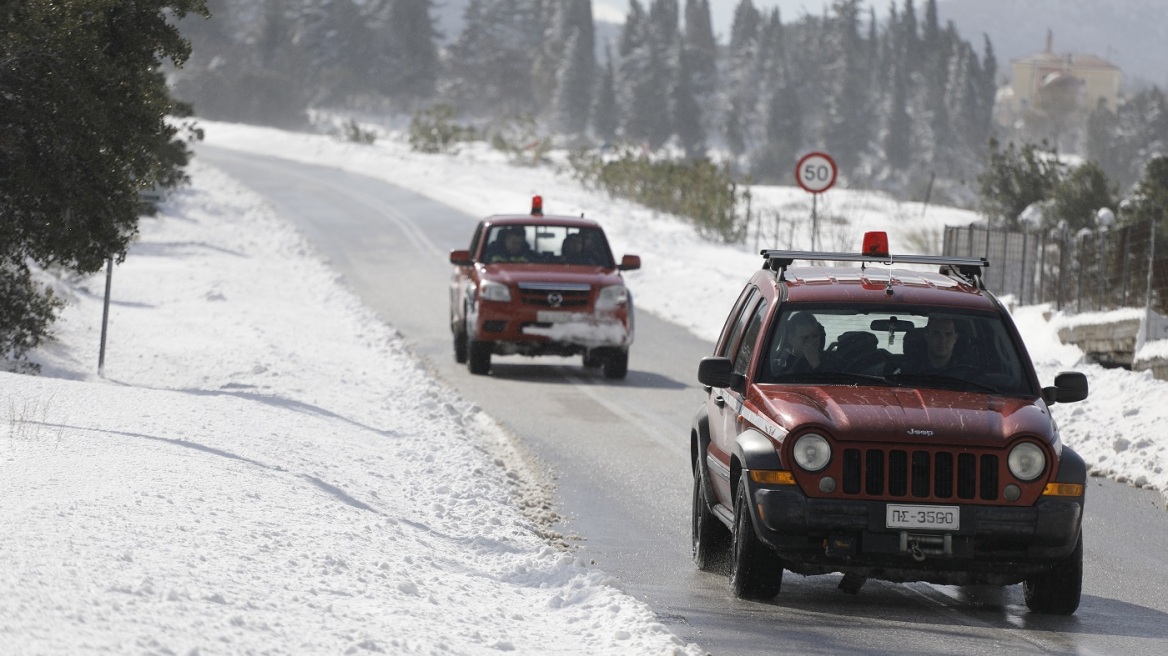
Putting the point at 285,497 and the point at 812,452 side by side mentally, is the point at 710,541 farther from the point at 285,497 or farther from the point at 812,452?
the point at 285,497

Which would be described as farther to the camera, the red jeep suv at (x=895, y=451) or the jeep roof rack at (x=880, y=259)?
the jeep roof rack at (x=880, y=259)

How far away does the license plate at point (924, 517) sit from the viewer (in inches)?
293

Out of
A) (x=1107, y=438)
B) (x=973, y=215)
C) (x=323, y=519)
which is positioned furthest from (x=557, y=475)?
(x=973, y=215)

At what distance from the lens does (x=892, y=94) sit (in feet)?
493

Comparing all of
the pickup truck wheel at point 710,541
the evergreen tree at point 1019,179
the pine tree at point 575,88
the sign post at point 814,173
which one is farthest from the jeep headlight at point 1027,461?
the pine tree at point 575,88

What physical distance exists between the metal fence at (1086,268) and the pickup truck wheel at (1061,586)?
9.76 m

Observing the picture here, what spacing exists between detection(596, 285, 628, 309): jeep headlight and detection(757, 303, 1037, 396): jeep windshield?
993 cm

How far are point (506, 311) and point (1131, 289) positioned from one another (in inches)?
302

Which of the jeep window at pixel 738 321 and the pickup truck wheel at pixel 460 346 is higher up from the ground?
the jeep window at pixel 738 321

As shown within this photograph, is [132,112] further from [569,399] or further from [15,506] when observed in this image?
[15,506]

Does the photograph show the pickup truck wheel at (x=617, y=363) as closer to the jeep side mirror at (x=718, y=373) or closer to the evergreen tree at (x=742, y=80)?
the jeep side mirror at (x=718, y=373)

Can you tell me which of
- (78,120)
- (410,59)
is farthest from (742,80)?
(78,120)

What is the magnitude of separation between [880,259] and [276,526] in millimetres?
3610

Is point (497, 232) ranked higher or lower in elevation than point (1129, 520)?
higher
